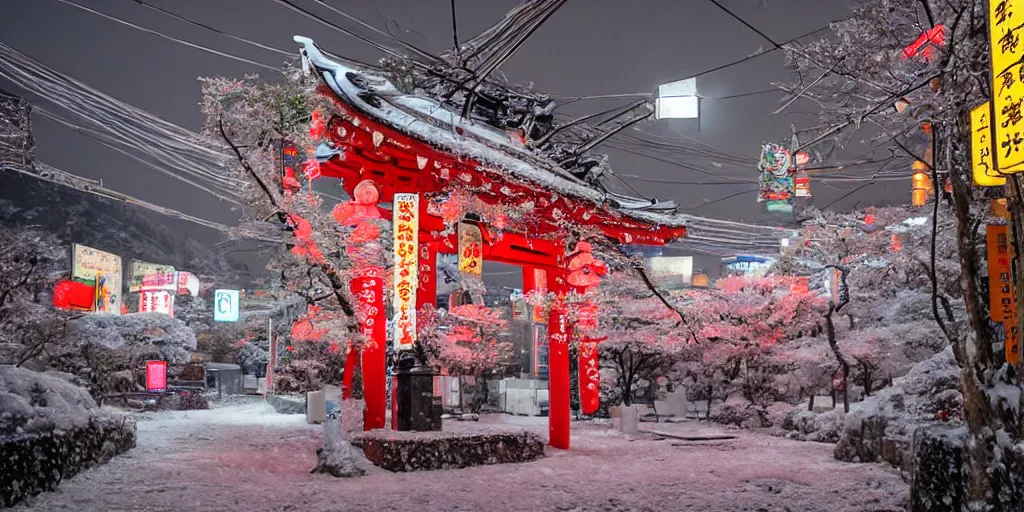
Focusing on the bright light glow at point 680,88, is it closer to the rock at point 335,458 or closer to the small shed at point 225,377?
the rock at point 335,458

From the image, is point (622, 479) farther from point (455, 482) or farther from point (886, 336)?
point (886, 336)

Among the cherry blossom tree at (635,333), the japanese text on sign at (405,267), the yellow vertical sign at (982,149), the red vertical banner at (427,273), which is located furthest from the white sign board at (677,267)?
the yellow vertical sign at (982,149)

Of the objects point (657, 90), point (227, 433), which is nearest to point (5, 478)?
point (227, 433)

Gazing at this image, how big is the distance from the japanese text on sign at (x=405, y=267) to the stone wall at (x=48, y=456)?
5381 mm

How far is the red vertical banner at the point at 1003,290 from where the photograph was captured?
8.85 meters

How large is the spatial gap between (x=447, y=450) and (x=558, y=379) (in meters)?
4.97

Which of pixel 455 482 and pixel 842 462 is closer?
pixel 455 482

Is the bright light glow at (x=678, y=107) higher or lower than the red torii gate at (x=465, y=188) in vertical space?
higher

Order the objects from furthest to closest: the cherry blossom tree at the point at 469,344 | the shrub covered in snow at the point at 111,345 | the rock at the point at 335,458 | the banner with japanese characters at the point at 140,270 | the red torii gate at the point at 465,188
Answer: the banner with japanese characters at the point at 140,270
the cherry blossom tree at the point at 469,344
the shrub covered in snow at the point at 111,345
the red torii gate at the point at 465,188
the rock at the point at 335,458

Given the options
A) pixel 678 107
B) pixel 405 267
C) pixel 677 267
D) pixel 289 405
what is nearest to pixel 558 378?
pixel 405 267

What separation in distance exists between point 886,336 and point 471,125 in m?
15.5

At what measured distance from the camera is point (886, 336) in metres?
23.7

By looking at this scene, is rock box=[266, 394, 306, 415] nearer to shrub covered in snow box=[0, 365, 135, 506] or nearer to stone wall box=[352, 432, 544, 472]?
stone wall box=[352, 432, 544, 472]

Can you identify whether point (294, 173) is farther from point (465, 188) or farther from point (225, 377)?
point (225, 377)
